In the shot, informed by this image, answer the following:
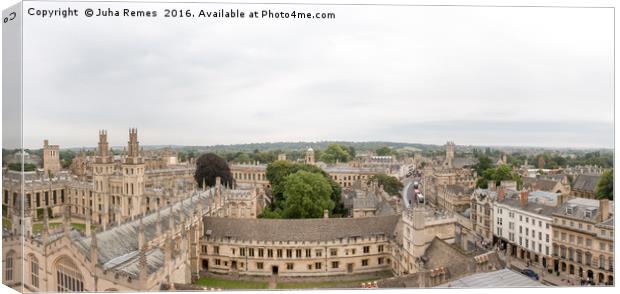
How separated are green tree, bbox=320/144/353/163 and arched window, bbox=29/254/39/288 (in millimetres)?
9228

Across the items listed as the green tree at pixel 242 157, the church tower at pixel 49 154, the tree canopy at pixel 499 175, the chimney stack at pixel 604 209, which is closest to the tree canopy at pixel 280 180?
the green tree at pixel 242 157

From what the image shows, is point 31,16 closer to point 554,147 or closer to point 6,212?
point 6,212

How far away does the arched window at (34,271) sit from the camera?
479 inches

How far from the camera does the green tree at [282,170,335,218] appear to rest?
962 inches

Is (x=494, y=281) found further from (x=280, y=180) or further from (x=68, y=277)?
(x=280, y=180)

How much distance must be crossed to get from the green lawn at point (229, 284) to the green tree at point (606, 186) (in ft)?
34.8

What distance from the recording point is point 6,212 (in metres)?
11.8

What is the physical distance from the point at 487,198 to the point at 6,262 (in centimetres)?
2088

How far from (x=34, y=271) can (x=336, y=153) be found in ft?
37.8

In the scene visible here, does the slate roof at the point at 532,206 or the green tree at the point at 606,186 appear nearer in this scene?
the green tree at the point at 606,186

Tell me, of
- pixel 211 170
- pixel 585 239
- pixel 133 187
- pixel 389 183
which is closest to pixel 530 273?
pixel 585 239

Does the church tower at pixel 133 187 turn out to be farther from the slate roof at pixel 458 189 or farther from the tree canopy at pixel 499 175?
the tree canopy at pixel 499 175

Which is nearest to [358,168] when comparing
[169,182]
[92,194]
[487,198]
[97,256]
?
[487,198]

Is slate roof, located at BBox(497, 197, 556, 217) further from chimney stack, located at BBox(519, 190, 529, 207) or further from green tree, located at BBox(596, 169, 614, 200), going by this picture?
green tree, located at BBox(596, 169, 614, 200)
